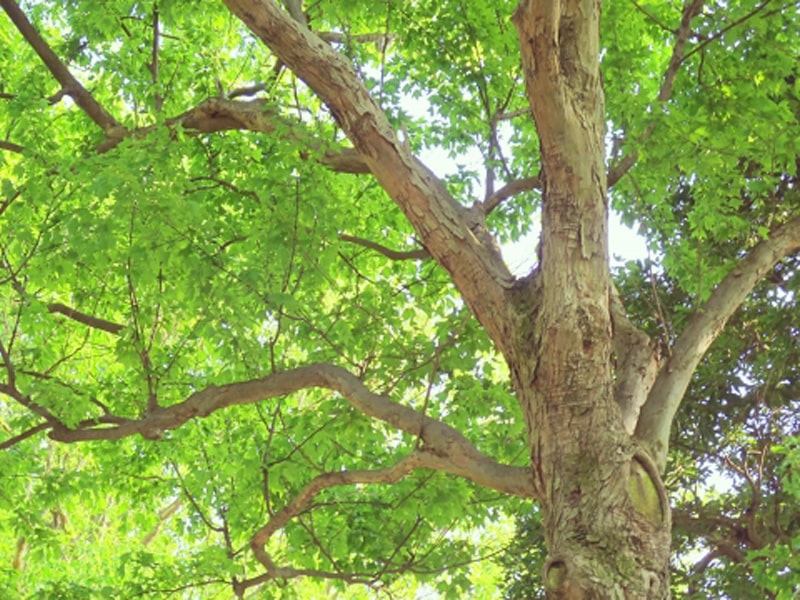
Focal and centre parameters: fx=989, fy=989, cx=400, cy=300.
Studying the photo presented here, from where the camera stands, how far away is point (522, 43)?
14.1 feet

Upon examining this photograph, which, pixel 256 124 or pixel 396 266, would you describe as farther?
pixel 396 266

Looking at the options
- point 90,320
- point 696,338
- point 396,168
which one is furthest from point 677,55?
point 90,320

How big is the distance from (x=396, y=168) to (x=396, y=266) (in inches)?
160

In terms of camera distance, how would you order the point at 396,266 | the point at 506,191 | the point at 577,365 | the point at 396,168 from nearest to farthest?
the point at 577,365 < the point at 396,168 < the point at 506,191 < the point at 396,266

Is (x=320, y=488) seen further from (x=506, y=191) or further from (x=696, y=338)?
(x=696, y=338)

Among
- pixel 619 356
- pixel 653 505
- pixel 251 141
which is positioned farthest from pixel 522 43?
pixel 251 141

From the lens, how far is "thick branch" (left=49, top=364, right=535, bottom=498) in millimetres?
4555

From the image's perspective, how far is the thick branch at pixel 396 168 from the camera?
4539 mm

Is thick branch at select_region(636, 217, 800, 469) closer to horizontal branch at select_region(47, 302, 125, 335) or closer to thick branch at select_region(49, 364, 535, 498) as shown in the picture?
thick branch at select_region(49, 364, 535, 498)

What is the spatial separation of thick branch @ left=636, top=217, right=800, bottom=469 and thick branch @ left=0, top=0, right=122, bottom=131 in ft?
14.3

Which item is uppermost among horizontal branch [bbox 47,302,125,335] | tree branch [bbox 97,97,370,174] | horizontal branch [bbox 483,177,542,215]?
tree branch [bbox 97,97,370,174]

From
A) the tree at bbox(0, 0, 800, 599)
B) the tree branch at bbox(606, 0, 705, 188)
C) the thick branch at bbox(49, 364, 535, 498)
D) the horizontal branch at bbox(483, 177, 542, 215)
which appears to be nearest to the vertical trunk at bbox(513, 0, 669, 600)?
the tree at bbox(0, 0, 800, 599)

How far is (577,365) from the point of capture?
404 centimetres

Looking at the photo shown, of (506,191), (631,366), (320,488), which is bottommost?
(320,488)
